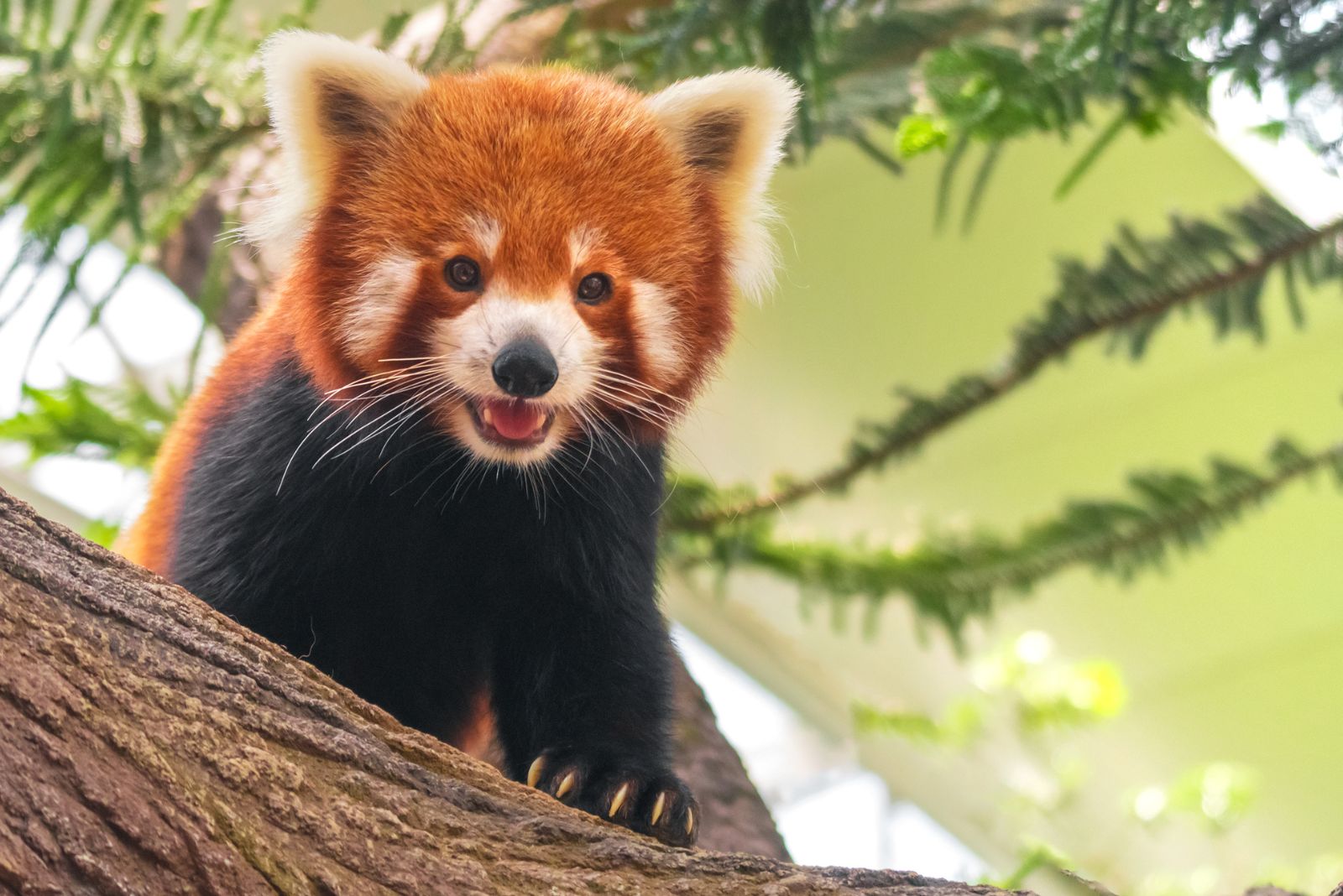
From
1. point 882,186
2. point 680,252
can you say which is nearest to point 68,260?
point 680,252

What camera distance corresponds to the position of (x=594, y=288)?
1955 millimetres

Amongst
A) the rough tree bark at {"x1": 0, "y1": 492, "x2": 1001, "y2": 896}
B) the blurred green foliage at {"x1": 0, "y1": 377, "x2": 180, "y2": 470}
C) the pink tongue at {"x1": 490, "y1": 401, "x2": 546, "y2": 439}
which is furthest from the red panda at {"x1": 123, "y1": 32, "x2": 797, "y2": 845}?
the blurred green foliage at {"x1": 0, "y1": 377, "x2": 180, "y2": 470}

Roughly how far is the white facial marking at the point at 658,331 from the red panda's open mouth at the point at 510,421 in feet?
0.61

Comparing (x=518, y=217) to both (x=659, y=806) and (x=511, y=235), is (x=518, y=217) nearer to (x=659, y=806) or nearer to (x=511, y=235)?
(x=511, y=235)

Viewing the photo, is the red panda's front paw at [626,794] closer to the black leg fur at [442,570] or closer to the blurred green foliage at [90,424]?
the black leg fur at [442,570]

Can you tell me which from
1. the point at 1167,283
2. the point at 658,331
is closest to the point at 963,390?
the point at 1167,283

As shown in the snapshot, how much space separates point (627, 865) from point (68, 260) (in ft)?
6.82

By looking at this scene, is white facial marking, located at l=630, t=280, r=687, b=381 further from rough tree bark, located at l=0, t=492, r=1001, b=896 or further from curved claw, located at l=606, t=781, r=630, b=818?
rough tree bark, located at l=0, t=492, r=1001, b=896

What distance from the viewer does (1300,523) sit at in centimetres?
676

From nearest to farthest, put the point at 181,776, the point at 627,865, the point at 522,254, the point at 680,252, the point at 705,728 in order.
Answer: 1. the point at 181,776
2. the point at 627,865
3. the point at 522,254
4. the point at 680,252
5. the point at 705,728

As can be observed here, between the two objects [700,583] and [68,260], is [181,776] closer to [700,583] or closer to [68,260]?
[68,260]

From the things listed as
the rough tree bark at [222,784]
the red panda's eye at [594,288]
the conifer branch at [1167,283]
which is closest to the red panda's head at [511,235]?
the red panda's eye at [594,288]

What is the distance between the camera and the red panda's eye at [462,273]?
74.1 inches

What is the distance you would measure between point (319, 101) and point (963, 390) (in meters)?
1.49
